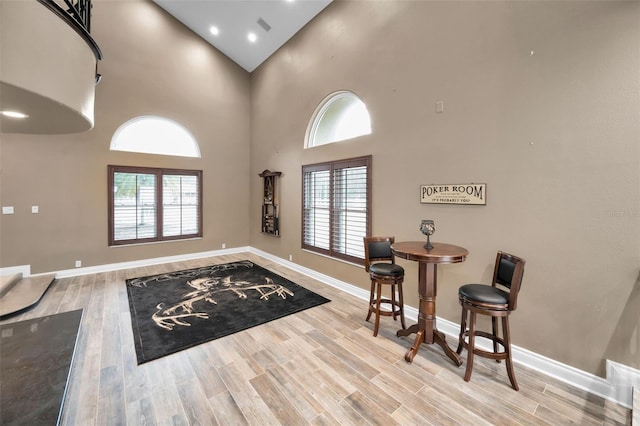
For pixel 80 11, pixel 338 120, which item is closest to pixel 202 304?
pixel 80 11

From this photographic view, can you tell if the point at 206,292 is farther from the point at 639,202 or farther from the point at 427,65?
the point at 639,202

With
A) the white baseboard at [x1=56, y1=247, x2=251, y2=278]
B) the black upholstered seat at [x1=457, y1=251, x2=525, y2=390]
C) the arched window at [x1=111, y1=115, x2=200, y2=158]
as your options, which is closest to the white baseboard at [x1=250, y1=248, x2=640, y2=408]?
the black upholstered seat at [x1=457, y1=251, x2=525, y2=390]

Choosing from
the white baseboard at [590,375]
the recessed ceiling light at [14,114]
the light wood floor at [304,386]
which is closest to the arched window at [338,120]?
the light wood floor at [304,386]

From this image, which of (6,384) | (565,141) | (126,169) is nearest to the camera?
(6,384)

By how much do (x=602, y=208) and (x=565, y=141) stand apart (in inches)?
24.1

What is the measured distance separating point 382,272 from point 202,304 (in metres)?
2.56

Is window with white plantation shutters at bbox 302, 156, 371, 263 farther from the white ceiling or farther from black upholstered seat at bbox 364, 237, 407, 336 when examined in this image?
the white ceiling

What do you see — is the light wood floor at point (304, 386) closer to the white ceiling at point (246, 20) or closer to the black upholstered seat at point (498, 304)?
the black upholstered seat at point (498, 304)

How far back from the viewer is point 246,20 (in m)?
5.33

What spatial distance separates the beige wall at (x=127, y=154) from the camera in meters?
4.57

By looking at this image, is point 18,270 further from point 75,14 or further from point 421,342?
A: point 421,342

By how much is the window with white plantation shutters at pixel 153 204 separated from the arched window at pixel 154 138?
0.44 meters

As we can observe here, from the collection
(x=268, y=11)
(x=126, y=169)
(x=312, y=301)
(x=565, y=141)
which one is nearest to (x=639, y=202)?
(x=565, y=141)

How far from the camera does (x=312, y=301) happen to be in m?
3.81
